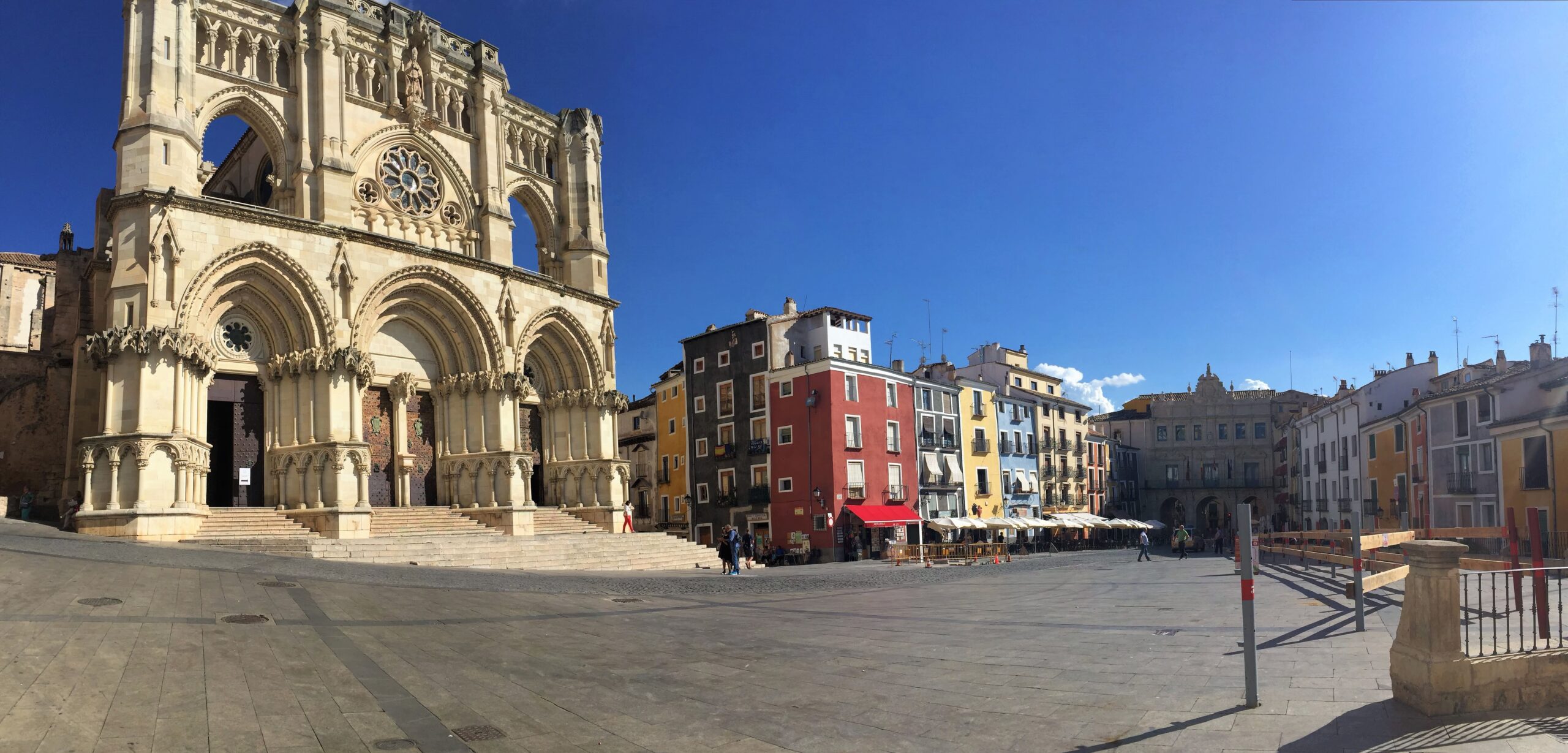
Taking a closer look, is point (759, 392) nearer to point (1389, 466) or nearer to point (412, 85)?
point (412, 85)

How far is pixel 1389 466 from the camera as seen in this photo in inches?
2044

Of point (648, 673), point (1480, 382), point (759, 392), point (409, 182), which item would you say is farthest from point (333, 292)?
point (1480, 382)

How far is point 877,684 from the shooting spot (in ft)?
32.0

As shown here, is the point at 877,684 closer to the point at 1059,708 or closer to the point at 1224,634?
the point at 1059,708

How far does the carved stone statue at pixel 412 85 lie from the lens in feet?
112

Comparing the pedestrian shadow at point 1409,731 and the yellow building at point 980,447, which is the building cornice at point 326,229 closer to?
the pedestrian shadow at point 1409,731

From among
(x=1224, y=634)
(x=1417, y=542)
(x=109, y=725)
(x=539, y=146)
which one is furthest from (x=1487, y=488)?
(x=109, y=725)

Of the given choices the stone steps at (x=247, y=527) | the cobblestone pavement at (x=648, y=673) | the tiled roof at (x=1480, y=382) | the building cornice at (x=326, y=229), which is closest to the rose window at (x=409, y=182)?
the building cornice at (x=326, y=229)

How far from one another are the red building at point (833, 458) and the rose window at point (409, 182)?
22221 mm

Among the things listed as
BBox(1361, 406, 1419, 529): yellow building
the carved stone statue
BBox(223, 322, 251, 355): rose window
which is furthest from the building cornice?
BBox(1361, 406, 1419, 529): yellow building

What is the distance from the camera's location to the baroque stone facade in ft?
84.4

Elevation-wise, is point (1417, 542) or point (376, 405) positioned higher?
point (376, 405)

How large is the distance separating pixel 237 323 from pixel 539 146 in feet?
48.8

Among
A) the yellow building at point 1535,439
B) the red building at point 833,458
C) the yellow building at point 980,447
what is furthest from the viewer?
the yellow building at point 980,447
